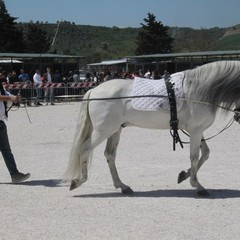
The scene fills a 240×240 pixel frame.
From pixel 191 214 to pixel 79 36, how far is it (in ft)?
451

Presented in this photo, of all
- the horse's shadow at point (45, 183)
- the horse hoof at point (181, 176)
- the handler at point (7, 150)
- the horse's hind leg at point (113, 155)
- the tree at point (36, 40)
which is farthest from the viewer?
the tree at point (36, 40)

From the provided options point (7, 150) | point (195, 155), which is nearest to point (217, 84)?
point (195, 155)

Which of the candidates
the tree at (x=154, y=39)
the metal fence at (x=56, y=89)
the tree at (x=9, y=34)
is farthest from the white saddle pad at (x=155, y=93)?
the tree at (x=154, y=39)

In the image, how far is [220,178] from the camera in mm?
8781

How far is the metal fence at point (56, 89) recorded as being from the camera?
29016 millimetres

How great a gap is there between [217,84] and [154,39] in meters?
67.3

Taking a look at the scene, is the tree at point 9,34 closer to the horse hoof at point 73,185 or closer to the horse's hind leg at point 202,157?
the horse hoof at point 73,185

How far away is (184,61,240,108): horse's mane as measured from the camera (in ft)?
25.2

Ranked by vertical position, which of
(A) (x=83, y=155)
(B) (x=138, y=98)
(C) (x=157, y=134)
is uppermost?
(B) (x=138, y=98)

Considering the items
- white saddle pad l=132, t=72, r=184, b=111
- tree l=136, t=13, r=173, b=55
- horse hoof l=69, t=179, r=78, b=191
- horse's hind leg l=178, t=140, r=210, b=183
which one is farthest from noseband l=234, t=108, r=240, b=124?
tree l=136, t=13, r=173, b=55

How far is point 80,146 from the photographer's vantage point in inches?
314

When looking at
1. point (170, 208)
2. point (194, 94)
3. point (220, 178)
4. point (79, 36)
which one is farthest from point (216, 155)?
point (79, 36)

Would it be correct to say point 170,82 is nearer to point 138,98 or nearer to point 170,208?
point 138,98

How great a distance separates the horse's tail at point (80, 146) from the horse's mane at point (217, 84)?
5.07 feet
